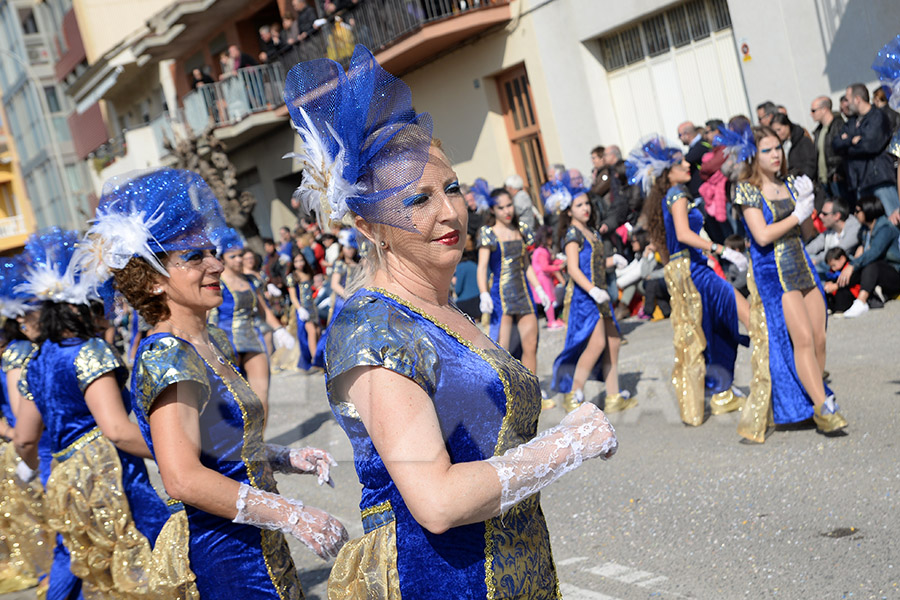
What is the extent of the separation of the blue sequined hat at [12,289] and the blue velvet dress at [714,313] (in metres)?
4.33

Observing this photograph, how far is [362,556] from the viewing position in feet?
6.82

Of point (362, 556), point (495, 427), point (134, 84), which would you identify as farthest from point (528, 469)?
point (134, 84)

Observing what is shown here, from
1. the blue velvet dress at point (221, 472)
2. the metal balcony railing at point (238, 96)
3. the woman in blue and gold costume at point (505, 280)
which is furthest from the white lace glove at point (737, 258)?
the blue velvet dress at point (221, 472)

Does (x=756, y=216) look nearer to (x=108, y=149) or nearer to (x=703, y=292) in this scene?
(x=703, y=292)

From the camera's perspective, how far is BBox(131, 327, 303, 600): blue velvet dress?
2.80 meters

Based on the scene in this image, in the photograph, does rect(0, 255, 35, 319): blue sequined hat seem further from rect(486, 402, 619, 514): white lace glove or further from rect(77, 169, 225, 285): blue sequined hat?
rect(486, 402, 619, 514): white lace glove

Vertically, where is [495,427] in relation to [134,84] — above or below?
below

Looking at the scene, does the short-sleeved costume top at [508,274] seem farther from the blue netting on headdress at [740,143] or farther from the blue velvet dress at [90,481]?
the blue velvet dress at [90,481]

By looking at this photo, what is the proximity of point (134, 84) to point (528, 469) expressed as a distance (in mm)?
33641

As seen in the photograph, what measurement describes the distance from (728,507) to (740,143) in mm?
2416

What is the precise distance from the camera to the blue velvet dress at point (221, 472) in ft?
9.20

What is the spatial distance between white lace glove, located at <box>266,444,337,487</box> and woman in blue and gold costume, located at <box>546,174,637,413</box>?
16.1ft

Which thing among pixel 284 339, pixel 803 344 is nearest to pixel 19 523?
pixel 284 339

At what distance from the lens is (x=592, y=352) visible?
7.85 meters
